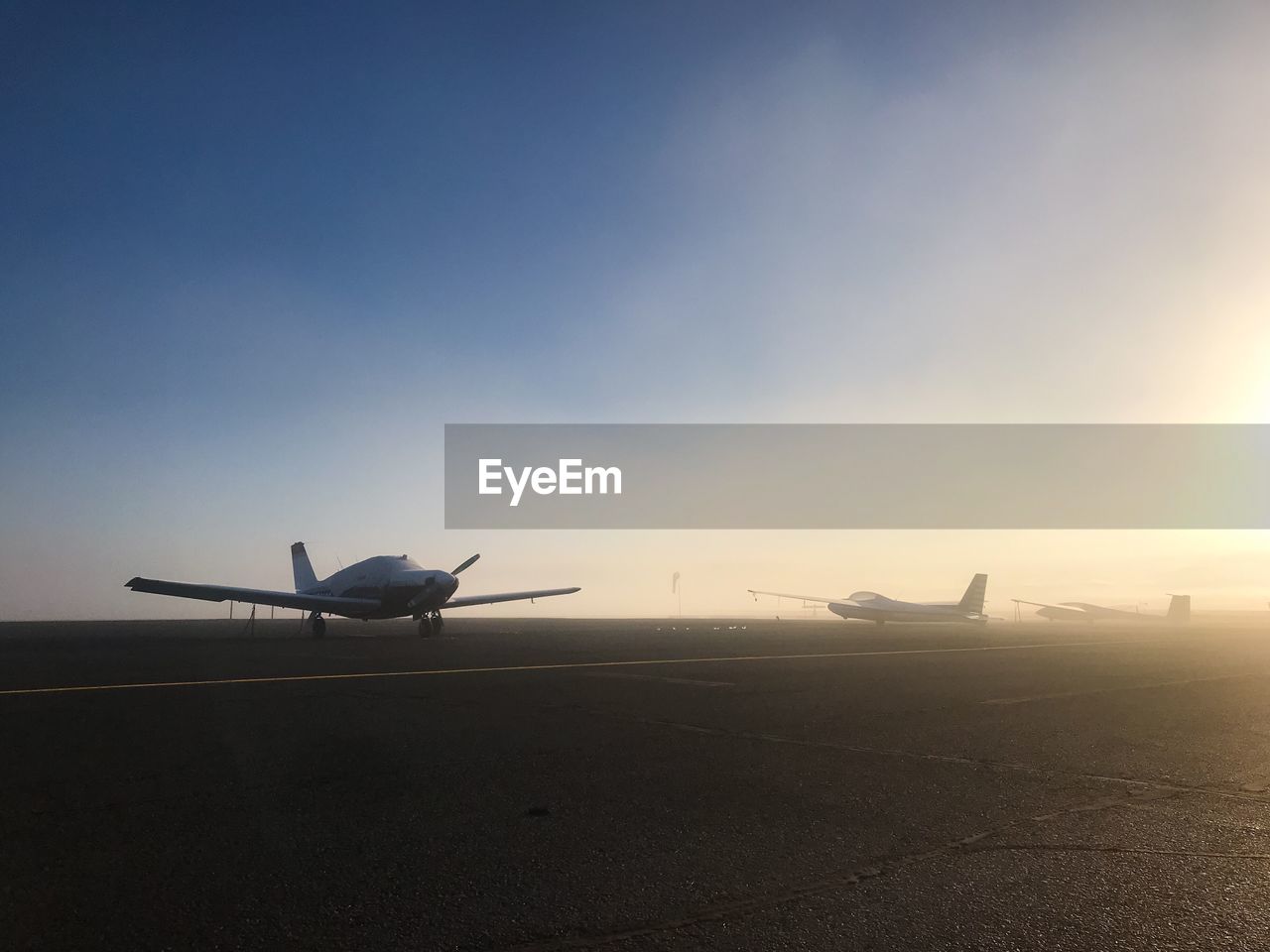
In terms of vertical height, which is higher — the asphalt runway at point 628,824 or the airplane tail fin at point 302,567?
the airplane tail fin at point 302,567

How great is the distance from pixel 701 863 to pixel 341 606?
33.0 m

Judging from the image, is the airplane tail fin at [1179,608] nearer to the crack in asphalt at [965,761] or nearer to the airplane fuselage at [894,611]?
the airplane fuselage at [894,611]

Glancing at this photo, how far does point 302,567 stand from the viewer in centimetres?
4634

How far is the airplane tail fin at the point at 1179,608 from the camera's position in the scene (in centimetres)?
7381

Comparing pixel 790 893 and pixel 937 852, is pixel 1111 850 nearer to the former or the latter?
pixel 937 852

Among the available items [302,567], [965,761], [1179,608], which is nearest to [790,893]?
[965,761]

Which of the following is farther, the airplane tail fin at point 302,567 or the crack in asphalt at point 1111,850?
the airplane tail fin at point 302,567

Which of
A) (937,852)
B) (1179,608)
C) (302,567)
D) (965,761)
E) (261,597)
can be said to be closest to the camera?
(937,852)

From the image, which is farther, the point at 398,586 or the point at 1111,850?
the point at 398,586

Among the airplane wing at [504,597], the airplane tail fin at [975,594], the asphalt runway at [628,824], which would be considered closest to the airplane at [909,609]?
the airplane tail fin at [975,594]

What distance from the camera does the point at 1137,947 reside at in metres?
3.20

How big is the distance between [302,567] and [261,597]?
14.1 m

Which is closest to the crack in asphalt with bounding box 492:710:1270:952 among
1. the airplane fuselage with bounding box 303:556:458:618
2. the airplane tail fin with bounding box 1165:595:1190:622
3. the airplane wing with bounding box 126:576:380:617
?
the airplane fuselage with bounding box 303:556:458:618

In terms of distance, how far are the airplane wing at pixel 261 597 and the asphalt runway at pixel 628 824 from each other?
20.1 meters
